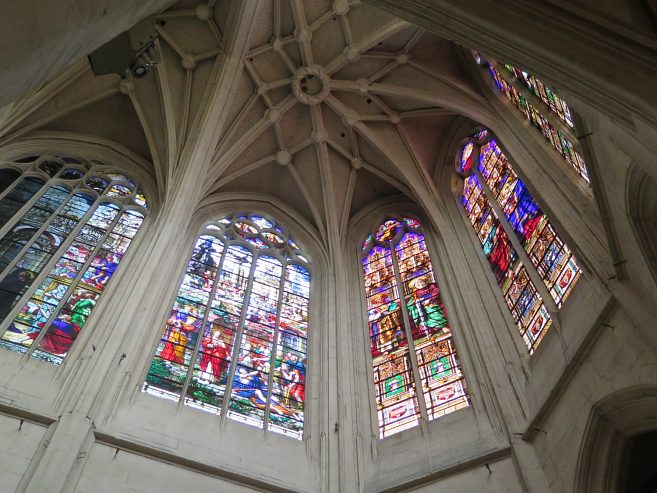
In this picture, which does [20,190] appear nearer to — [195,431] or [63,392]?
[63,392]

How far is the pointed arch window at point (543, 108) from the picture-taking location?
27.7 feet

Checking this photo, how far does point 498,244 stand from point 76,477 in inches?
279

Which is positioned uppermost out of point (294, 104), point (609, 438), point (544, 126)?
point (294, 104)

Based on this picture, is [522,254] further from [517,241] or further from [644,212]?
[644,212]

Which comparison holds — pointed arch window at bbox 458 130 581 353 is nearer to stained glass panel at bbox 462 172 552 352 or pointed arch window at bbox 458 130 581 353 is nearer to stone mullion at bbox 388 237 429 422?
stained glass panel at bbox 462 172 552 352

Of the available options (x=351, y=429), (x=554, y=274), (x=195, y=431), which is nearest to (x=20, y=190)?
(x=195, y=431)

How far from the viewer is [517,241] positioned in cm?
960

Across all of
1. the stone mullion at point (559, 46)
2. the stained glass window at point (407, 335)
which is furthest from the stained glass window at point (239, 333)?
the stone mullion at point (559, 46)

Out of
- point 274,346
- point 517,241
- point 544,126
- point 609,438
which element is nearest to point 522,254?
point 517,241

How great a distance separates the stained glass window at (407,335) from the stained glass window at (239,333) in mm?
1329

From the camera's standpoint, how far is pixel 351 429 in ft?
30.1

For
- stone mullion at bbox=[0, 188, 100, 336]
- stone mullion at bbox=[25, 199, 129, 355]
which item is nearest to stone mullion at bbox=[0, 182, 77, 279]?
stone mullion at bbox=[0, 188, 100, 336]

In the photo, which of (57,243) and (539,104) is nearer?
(539,104)

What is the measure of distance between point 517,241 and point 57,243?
7.51 meters
